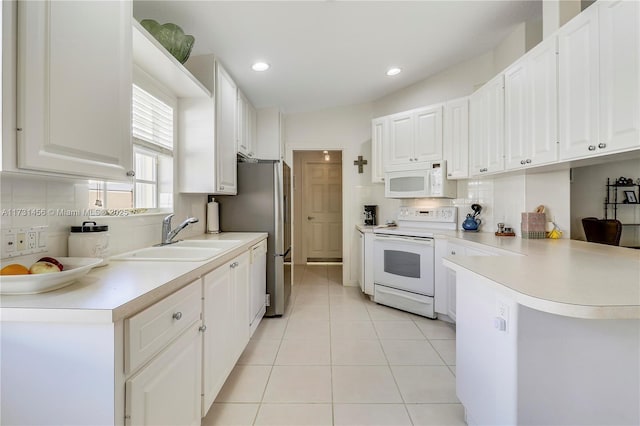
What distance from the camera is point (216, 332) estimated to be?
163 cm

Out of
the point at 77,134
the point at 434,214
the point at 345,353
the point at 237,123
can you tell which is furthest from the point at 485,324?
the point at 237,123

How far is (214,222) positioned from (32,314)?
2.11 meters

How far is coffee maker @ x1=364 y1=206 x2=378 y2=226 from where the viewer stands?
13.6ft

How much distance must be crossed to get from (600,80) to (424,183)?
1.81 metres

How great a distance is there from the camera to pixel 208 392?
59.3 inches

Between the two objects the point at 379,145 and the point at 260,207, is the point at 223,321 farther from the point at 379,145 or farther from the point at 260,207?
the point at 379,145

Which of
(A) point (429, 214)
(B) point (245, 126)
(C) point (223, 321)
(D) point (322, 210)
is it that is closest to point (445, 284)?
(A) point (429, 214)

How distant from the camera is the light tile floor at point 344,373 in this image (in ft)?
5.46

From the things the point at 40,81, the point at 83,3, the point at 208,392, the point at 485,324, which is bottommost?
the point at 208,392

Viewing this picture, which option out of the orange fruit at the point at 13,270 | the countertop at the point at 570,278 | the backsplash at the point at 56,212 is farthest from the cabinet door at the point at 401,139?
the orange fruit at the point at 13,270

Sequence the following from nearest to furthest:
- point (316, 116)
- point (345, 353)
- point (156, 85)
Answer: point (156, 85) < point (345, 353) < point (316, 116)

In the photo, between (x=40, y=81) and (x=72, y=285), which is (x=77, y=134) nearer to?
(x=40, y=81)

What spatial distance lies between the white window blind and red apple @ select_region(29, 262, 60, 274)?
1105 mm

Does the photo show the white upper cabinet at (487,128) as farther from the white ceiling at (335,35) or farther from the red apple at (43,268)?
the red apple at (43,268)
